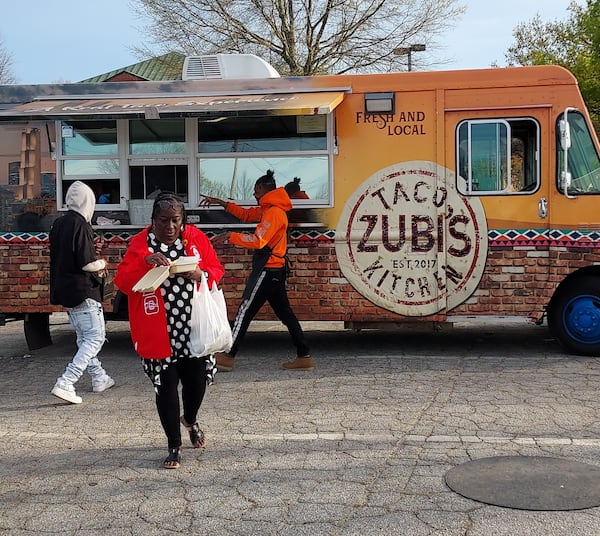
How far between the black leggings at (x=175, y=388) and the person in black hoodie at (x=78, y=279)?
1935mm

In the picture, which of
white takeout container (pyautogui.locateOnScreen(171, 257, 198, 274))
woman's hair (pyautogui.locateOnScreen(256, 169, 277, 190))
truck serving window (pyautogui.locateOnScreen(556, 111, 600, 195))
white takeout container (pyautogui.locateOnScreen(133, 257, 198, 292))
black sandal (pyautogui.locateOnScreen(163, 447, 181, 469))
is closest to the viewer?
white takeout container (pyautogui.locateOnScreen(133, 257, 198, 292))

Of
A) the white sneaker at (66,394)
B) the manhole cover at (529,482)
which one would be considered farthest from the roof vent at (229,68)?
the manhole cover at (529,482)

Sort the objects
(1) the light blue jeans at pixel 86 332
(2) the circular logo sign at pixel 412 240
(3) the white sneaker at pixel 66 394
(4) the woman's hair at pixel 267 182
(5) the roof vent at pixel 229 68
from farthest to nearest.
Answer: (5) the roof vent at pixel 229 68, (2) the circular logo sign at pixel 412 240, (4) the woman's hair at pixel 267 182, (1) the light blue jeans at pixel 86 332, (3) the white sneaker at pixel 66 394

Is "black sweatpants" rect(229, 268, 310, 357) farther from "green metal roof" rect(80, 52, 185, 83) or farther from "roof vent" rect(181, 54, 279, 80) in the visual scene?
"green metal roof" rect(80, 52, 185, 83)

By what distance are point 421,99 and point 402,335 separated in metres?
3.03

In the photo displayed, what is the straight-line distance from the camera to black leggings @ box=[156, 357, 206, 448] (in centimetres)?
454

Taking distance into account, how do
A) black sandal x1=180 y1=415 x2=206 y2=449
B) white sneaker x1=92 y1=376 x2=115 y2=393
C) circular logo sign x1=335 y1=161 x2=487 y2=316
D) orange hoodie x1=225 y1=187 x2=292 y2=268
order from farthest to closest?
circular logo sign x1=335 y1=161 x2=487 y2=316 < orange hoodie x1=225 y1=187 x2=292 y2=268 < white sneaker x1=92 y1=376 x2=115 y2=393 < black sandal x1=180 y1=415 x2=206 y2=449

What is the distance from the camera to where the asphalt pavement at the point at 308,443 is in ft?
12.6

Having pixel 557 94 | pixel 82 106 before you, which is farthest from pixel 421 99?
pixel 82 106

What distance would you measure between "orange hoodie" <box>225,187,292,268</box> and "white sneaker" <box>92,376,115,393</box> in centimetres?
170

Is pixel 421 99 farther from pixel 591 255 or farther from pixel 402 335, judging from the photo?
pixel 402 335

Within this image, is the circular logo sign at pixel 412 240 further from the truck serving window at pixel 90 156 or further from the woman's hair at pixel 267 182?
the truck serving window at pixel 90 156

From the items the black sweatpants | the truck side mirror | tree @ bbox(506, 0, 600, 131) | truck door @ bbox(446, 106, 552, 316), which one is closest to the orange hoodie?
the black sweatpants

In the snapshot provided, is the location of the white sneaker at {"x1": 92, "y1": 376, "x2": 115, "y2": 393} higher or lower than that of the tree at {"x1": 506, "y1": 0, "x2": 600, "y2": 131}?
lower
